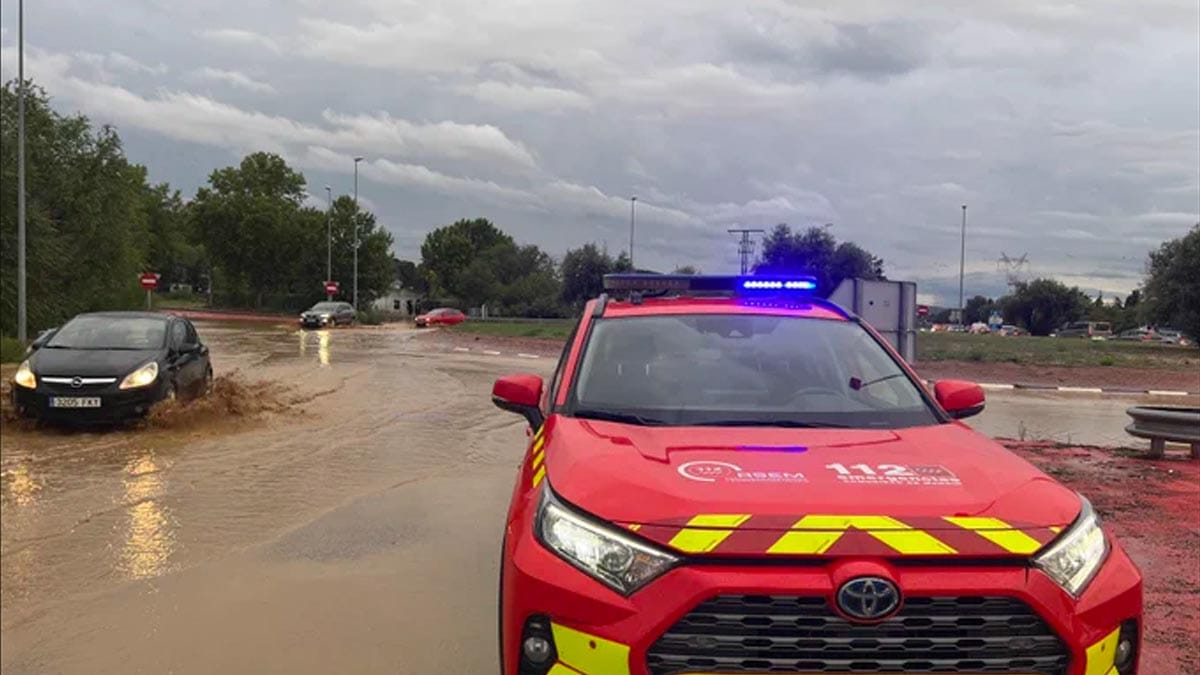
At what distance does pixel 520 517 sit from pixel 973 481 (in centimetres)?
143

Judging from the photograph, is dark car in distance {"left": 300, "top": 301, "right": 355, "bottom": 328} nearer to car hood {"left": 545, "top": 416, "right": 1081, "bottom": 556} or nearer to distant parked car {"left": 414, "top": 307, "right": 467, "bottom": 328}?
distant parked car {"left": 414, "top": 307, "right": 467, "bottom": 328}

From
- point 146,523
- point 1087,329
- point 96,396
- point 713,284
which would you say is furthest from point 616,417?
point 1087,329

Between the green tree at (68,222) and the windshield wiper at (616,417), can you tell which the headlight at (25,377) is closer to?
the green tree at (68,222)

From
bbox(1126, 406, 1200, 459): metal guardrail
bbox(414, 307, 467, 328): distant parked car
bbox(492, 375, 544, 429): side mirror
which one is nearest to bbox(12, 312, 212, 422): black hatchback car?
bbox(492, 375, 544, 429): side mirror

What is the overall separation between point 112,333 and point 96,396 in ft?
8.21

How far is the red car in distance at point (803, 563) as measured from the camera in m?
2.37

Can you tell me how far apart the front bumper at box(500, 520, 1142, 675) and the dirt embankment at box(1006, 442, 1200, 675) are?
76.3 inches

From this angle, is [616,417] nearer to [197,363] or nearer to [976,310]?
[197,363]

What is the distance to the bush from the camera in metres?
4.91

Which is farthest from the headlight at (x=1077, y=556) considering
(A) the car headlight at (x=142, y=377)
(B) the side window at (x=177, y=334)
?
(B) the side window at (x=177, y=334)

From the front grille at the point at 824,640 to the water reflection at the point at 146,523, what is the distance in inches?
152

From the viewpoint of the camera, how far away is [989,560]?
96.0 inches

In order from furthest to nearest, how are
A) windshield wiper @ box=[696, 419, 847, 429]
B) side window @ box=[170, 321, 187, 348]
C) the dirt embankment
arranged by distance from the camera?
side window @ box=[170, 321, 187, 348] → the dirt embankment → windshield wiper @ box=[696, 419, 847, 429]

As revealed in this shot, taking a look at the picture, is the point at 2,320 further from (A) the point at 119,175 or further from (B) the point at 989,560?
(A) the point at 119,175
